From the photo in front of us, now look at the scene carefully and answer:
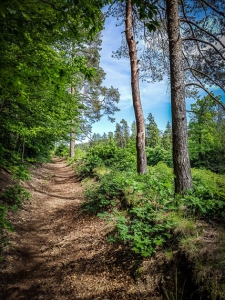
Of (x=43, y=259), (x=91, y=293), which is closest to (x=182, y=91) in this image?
(x=91, y=293)

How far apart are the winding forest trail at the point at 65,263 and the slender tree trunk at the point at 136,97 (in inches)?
117

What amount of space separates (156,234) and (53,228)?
10.5ft

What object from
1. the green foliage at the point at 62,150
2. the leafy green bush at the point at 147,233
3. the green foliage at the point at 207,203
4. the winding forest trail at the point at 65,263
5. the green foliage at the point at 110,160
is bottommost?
the winding forest trail at the point at 65,263

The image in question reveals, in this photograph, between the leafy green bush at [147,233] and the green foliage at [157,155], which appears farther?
the green foliage at [157,155]

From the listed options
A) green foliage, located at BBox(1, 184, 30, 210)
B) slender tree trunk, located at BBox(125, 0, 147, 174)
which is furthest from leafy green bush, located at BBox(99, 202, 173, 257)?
green foliage, located at BBox(1, 184, 30, 210)

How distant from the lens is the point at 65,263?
12.3ft

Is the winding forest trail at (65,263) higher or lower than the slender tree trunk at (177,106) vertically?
Answer: lower

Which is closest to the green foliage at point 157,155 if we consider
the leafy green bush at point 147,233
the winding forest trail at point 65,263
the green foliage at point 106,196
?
the green foliage at point 106,196

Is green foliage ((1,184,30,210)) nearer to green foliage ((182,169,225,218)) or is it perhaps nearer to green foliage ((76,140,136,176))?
green foliage ((76,140,136,176))

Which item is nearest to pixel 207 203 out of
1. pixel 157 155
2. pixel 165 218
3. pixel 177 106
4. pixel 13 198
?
pixel 165 218

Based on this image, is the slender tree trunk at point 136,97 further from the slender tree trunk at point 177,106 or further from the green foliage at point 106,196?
the slender tree trunk at point 177,106

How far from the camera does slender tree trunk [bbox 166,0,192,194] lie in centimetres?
457

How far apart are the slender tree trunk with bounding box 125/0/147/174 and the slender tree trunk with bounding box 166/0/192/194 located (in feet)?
8.43

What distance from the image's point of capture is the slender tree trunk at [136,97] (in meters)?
7.20
